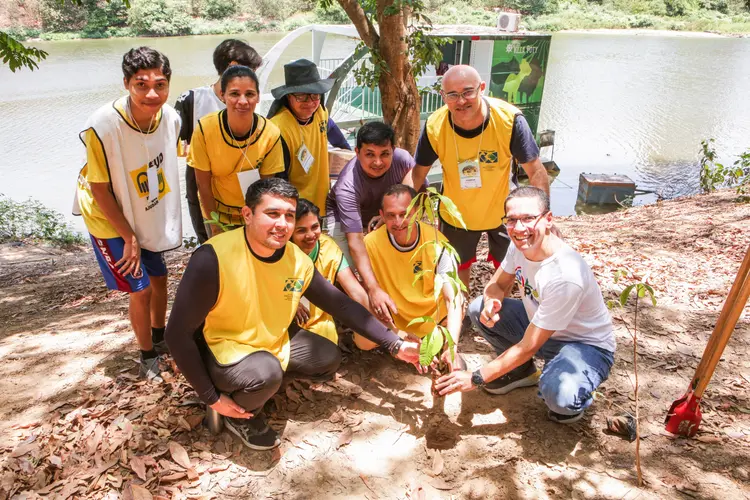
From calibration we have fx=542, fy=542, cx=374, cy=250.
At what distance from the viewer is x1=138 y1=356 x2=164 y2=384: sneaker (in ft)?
9.80

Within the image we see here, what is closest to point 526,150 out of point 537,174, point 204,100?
point 537,174

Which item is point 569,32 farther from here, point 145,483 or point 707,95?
point 145,483

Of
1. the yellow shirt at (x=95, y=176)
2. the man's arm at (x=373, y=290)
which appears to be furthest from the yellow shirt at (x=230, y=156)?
the man's arm at (x=373, y=290)

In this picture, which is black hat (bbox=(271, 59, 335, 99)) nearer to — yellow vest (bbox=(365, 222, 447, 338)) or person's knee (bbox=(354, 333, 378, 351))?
yellow vest (bbox=(365, 222, 447, 338))

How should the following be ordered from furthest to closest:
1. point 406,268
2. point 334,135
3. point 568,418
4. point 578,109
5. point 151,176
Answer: point 578,109 < point 334,135 < point 406,268 < point 151,176 < point 568,418

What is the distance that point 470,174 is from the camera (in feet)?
10.6

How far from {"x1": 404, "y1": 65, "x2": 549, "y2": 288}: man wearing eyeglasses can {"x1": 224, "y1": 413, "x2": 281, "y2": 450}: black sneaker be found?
144 cm

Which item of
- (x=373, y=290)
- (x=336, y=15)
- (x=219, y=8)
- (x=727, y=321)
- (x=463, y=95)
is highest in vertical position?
(x=219, y=8)

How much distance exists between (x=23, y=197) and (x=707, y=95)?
19.1 meters

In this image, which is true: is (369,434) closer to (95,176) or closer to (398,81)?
(95,176)

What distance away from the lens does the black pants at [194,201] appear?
10.4 ft

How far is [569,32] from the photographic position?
3497 cm

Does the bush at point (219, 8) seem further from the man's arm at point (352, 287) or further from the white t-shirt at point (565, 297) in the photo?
the white t-shirt at point (565, 297)

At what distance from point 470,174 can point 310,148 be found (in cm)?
99
